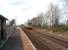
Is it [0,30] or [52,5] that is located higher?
[52,5]

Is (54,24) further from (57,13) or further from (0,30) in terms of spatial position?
(0,30)

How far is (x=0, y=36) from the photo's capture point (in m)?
31.5

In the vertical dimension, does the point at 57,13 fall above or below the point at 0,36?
above

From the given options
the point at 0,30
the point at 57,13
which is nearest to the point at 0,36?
the point at 0,30

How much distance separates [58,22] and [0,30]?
59.4 meters

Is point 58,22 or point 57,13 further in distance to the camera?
→ point 58,22

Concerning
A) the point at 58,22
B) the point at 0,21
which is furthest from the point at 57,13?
the point at 0,21

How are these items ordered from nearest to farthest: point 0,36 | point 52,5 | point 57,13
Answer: point 0,36, point 57,13, point 52,5

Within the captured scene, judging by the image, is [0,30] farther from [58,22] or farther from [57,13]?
[58,22]

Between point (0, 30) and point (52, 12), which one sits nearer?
point (0, 30)

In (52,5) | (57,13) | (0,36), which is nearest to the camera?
(0,36)

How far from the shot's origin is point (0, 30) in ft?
104

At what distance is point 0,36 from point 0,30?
0.98m

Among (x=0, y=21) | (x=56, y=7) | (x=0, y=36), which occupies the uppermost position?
(x=56, y=7)
